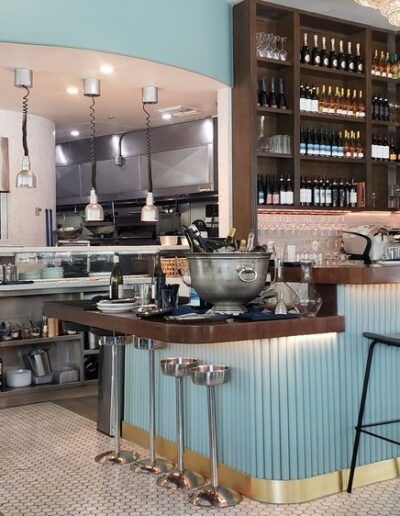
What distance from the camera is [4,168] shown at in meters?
7.76

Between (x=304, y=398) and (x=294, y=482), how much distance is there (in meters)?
0.42

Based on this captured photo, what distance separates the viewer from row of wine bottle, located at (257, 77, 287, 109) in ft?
20.5

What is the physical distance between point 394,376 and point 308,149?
126 inches

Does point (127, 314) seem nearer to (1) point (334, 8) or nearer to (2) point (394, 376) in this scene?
(2) point (394, 376)

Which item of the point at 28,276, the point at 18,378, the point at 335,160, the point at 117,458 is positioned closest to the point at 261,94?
the point at 335,160

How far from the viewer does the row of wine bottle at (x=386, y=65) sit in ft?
22.7

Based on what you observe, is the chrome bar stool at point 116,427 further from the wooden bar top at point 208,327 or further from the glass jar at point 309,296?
the glass jar at point 309,296

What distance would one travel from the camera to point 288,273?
394 cm

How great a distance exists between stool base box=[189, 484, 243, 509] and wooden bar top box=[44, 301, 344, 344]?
0.93 metres

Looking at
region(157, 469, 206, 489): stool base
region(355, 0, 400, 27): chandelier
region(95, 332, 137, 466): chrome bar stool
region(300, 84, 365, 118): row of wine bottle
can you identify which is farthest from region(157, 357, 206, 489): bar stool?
region(300, 84, 365, 118): row of wine bottle

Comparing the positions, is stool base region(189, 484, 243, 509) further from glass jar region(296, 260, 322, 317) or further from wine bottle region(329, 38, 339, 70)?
wine bottle region(329, 38, 339, 70)

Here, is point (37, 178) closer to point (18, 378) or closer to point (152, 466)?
point (18, 378)

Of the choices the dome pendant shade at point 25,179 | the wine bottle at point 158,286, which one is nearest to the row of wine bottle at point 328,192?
the dome pendant shade at point 25,179

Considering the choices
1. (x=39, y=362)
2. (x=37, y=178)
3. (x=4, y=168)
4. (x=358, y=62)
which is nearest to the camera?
(x=39, y=362)
